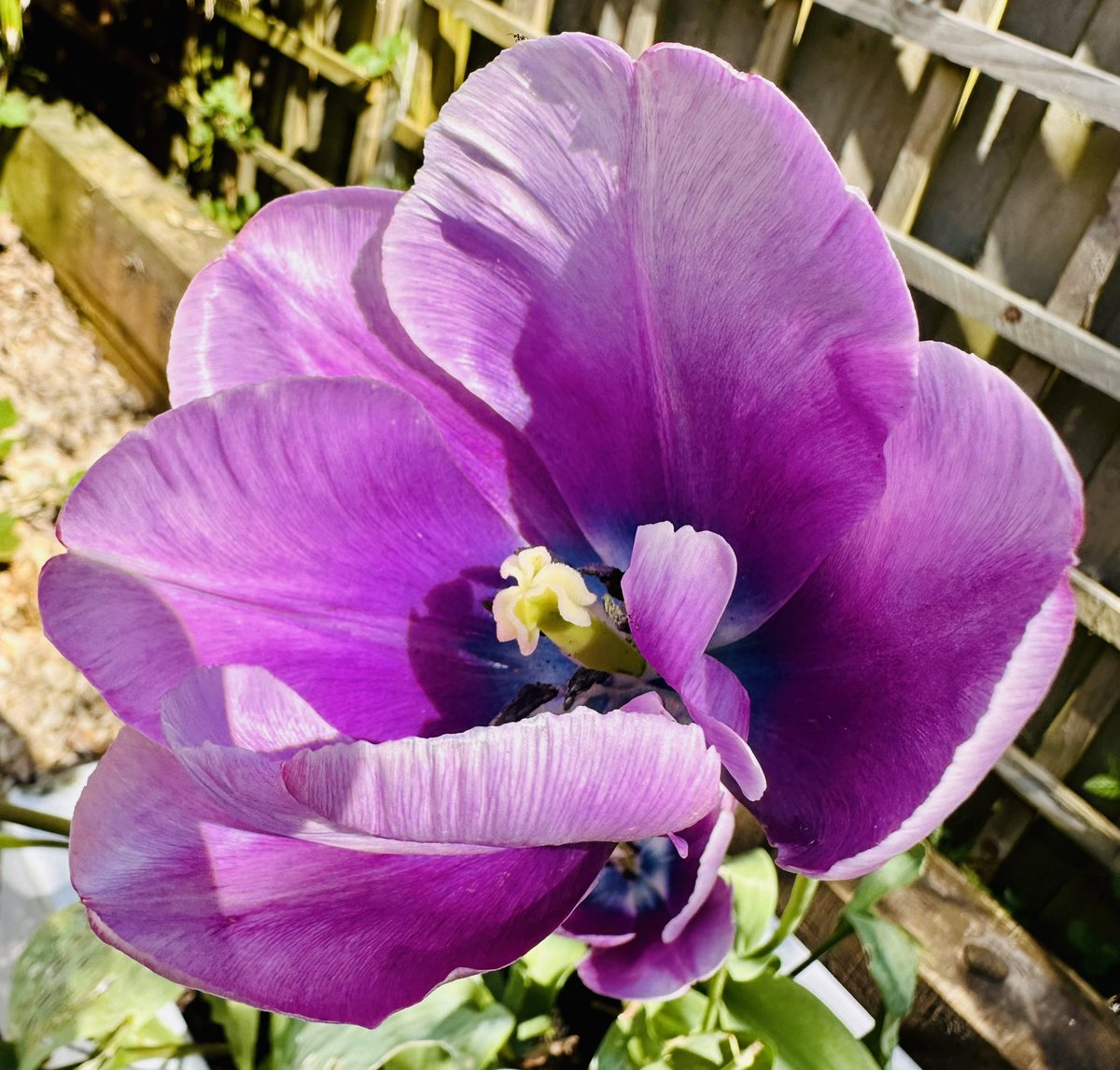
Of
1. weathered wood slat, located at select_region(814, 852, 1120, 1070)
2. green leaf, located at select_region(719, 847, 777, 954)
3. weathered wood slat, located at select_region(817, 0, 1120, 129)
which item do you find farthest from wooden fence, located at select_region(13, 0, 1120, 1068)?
green leaf, located at select_region(719, 847, 777, 954)

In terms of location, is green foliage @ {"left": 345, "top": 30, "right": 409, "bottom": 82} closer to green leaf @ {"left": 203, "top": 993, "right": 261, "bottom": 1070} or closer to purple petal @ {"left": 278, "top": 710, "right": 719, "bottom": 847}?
green leaf @ {"left": 203, "top": 993, "right": 261, "bottom": 1070}

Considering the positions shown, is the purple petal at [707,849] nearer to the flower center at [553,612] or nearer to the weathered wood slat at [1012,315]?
the flower center at [553,612]

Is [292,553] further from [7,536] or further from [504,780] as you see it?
[7,536]

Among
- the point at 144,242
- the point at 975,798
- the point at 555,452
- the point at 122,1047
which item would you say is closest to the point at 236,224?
the point at 144,242

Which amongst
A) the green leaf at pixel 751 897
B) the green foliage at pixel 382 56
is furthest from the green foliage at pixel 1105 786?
the green foliage at pixel 382 56

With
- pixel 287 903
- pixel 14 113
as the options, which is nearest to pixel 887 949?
pixel 287 903

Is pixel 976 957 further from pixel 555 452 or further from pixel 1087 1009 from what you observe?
pixel 555 452
